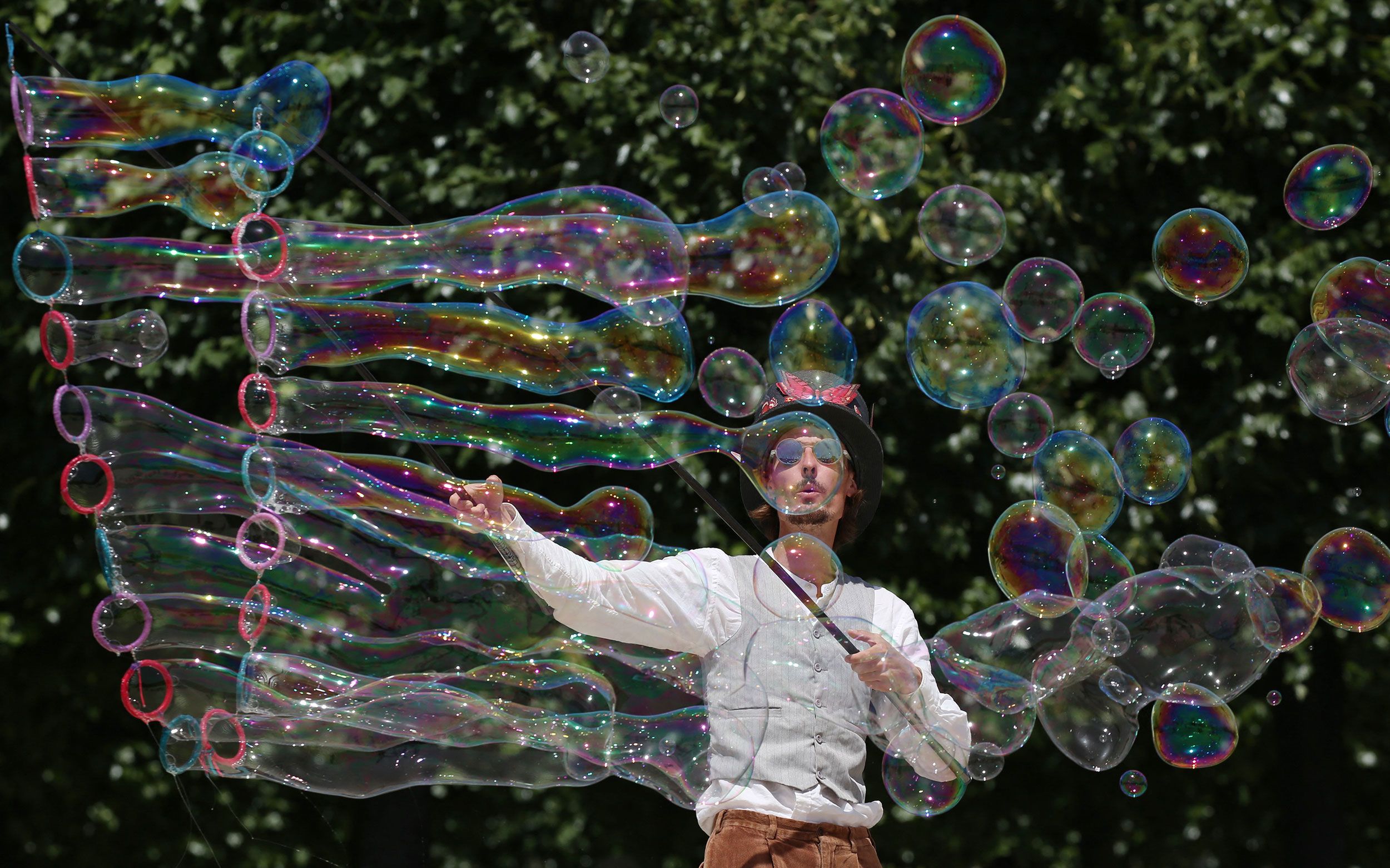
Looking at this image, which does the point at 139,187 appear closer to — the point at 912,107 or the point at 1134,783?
the point at 912,107

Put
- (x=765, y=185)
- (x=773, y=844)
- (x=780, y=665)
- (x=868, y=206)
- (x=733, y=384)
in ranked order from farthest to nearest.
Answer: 1. (x=868, y=206)
2. (x=765, y=185)
3. (x=733, y=384)
4. (x=780, y=665)
5. (x=773, y=844)

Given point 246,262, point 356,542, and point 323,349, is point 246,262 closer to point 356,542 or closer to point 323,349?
point 323,349

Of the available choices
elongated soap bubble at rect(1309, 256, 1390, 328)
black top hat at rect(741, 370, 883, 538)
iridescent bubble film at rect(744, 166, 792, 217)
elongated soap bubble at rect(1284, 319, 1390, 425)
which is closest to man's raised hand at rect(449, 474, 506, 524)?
black top hat at rect(741, 370, 883, 538)

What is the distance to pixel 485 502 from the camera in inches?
104

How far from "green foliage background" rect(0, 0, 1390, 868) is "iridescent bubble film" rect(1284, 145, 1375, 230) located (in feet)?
3.74

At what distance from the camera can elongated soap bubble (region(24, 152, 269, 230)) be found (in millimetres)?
3000

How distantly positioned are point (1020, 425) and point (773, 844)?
1655 millimetres

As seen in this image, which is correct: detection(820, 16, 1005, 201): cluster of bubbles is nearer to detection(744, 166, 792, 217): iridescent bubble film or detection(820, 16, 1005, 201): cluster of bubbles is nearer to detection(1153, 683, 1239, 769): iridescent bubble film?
detection(744, 166, 792, 217): iridescent bubble film

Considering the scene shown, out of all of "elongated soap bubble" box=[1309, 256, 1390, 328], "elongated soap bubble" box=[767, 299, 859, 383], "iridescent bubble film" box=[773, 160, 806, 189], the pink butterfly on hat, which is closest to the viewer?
the pink butterfly on hat

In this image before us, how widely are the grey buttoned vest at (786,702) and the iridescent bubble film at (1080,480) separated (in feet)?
3.23

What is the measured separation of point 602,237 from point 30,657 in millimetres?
3436

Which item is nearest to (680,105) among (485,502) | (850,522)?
(850,522)

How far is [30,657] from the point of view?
549 centimetres

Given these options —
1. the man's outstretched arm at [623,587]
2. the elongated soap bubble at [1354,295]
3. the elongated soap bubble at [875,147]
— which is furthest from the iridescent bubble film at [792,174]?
the man's outstretched arm at [623,587]
